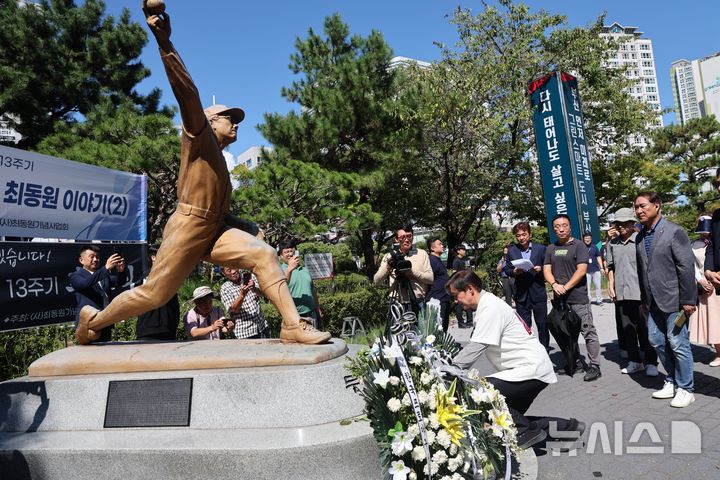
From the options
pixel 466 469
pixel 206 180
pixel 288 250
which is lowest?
pixel 466 469

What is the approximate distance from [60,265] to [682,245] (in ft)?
22.9

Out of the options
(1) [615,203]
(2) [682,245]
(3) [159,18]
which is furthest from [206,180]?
(1) [615,203]

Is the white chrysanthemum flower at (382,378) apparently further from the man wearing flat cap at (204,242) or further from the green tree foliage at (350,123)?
the green tree foliage at (350,123)

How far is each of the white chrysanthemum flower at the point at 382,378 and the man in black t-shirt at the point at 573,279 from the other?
3.68m

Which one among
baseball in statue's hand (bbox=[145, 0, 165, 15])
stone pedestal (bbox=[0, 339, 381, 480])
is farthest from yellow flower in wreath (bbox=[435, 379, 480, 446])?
baseball in statue's hand (bbox=[145, 0, 165, 15])

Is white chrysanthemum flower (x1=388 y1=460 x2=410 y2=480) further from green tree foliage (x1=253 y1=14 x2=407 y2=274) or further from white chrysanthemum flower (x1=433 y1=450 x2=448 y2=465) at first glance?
green tree foliage (x1=253 y1=14 x2=407 y2=274)

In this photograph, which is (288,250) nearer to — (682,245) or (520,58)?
(682,245)

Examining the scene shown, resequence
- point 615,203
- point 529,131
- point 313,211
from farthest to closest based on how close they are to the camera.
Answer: point 615,203 → point 529,131 → point 313,211

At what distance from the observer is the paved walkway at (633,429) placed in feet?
10.7

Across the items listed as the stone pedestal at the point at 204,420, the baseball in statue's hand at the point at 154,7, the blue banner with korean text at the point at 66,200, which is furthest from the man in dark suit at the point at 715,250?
the blue banner with korean text at the point at 66,200

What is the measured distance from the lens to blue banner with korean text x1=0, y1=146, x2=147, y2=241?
6.05 metres

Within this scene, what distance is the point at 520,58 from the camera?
1537cm

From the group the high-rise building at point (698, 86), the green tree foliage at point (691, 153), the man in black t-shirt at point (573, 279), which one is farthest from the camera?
the high-rise building at point (698, 86)

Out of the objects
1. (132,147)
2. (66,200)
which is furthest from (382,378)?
(132,147)
